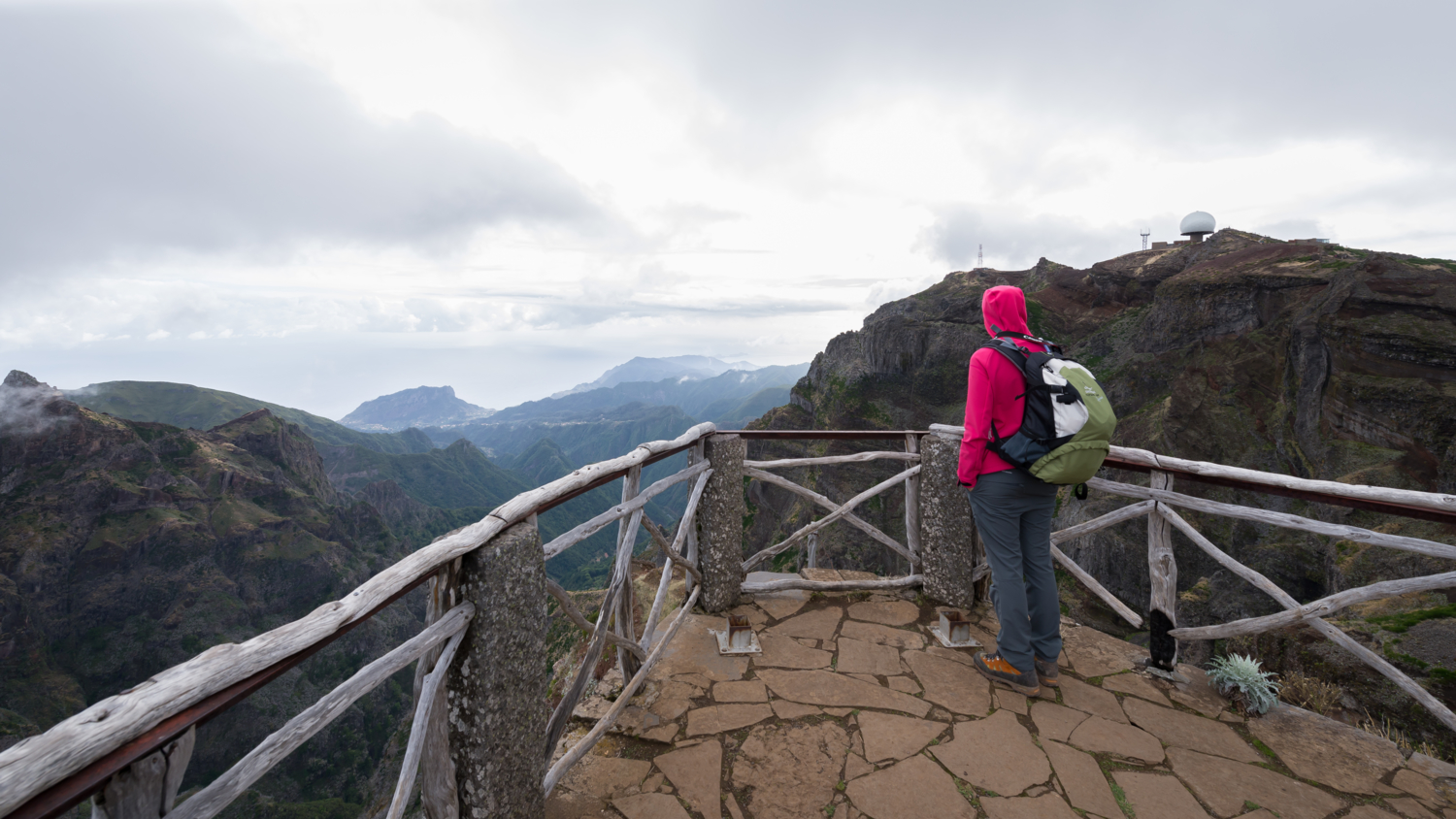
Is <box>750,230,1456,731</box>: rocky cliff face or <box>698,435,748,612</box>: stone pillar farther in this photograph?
<box>750,230,1456,731</box>: rocky cliff face

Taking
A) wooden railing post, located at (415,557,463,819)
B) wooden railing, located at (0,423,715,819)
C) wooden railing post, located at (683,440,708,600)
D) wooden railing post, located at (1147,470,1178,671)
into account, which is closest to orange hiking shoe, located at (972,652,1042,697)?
wooden railing post, located at (1147,470,1178,671)

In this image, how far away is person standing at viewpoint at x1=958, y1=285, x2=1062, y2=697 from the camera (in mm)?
3676

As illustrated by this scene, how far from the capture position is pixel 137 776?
4.15 feet

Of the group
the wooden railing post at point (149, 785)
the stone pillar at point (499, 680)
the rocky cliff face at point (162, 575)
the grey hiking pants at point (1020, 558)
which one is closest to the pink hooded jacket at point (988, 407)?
the grey hiking pants at point (1020, 558)

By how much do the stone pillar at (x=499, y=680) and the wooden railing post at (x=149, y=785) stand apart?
3.18 ft

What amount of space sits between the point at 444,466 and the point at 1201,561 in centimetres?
20887

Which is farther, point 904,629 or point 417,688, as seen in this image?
point 904,629

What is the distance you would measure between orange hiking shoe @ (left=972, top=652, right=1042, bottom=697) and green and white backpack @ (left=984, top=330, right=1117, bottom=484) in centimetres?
142

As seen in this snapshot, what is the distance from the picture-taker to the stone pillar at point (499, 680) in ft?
7.52

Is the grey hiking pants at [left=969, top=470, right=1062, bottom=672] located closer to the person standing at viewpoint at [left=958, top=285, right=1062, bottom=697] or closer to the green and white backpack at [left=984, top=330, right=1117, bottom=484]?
the person standing at viewpoint at [left=958, top=285, right=1062, bottom=697]

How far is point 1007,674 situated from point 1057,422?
185 cm

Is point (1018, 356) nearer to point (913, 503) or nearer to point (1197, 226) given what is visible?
point (913, 503)

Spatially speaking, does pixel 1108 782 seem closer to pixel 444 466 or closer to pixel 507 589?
pixel 507 589

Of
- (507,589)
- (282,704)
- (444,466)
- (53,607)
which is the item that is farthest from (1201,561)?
(444,466)
